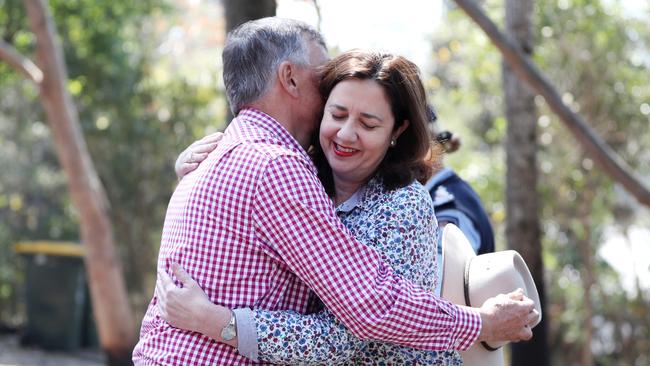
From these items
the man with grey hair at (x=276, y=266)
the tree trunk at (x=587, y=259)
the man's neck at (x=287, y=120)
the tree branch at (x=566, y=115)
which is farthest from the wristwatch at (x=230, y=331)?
the tree trunk at (x=587, y=259)

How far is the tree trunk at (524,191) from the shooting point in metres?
9.08

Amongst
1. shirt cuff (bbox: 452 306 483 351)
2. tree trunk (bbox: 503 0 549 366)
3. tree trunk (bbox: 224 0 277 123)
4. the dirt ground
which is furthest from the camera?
the dirt ground

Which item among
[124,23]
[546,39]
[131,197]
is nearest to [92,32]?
[124,23]

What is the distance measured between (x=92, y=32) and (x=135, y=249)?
295 cm

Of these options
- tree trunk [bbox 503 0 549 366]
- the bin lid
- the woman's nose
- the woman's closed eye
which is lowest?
the bin lid

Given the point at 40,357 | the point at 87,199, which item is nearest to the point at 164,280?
the point at 87,199

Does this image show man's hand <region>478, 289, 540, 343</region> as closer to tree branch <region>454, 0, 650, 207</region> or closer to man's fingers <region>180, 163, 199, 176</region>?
man's fingers <region>180, 163, 199, 176</region>

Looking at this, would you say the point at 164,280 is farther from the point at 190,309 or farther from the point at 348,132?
the point at 348,132

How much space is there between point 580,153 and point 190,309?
28.5 ft

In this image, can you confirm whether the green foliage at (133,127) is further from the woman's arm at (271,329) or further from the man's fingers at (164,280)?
the woman's arm at (271,329)

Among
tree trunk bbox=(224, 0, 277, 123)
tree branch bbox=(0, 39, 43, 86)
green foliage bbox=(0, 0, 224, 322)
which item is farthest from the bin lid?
tree trunk bbox=(224, 0, 277, 123)

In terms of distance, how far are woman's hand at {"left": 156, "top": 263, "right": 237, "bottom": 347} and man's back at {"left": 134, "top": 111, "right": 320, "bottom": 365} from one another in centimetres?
3

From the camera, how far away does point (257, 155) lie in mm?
2820

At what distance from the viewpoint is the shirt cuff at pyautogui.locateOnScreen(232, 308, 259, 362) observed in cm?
272
